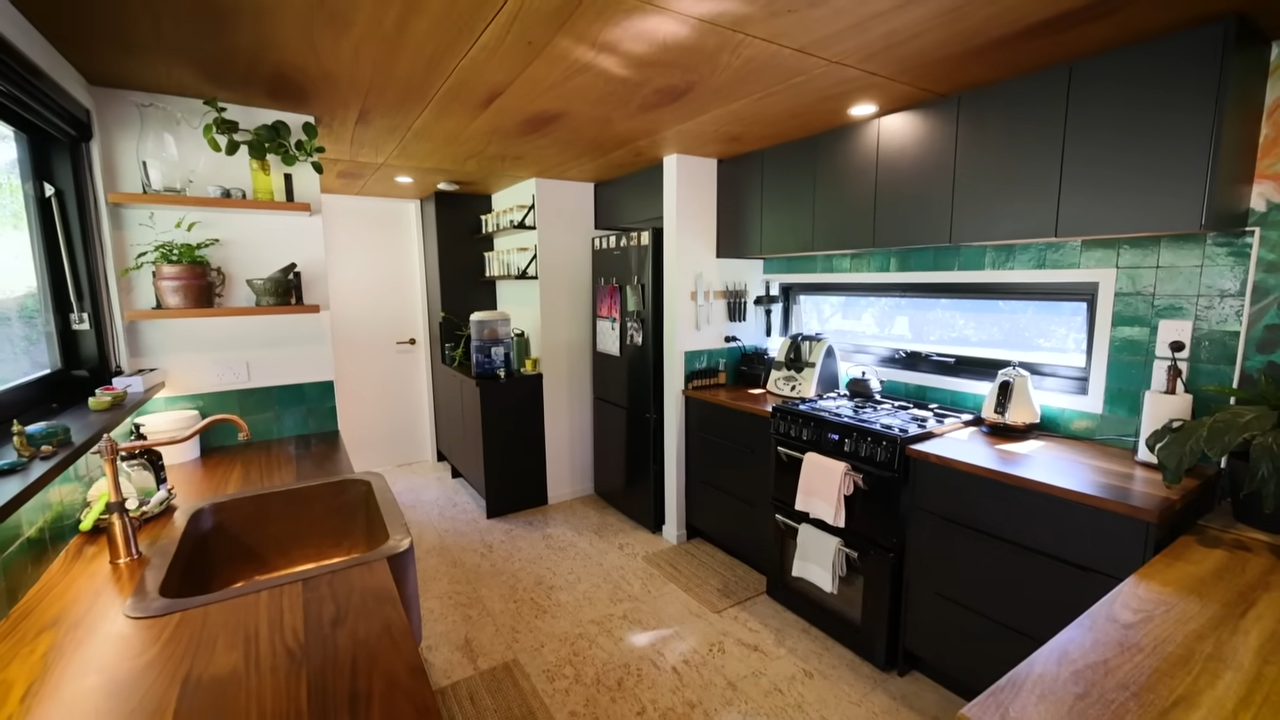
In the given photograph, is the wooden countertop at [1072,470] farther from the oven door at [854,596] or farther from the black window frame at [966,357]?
the oven door at [854,596]

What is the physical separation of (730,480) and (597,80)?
1.93m

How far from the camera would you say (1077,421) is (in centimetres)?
208

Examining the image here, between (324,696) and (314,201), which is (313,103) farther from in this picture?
(324,696)

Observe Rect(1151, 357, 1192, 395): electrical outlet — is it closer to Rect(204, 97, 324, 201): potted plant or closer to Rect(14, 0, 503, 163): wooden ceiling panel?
Rect(14, 0, 503, 163): wooden ceiling panel

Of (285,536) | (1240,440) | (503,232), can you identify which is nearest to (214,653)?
(285,536)

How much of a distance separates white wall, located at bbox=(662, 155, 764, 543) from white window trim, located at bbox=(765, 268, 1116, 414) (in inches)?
34.1

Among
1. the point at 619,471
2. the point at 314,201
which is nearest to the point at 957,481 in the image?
the point at 619,471

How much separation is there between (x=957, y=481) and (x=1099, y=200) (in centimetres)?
97

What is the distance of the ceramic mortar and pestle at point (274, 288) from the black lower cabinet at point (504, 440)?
1.44 metres

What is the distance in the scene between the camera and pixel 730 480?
9.34 ft

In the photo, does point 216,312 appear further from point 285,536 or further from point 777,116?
point 777,116

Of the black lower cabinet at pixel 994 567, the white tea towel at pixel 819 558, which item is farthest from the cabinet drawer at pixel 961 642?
the white tea towel at pixel 819 558

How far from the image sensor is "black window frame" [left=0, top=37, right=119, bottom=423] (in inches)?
57.4

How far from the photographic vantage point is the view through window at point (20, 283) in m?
1.42
